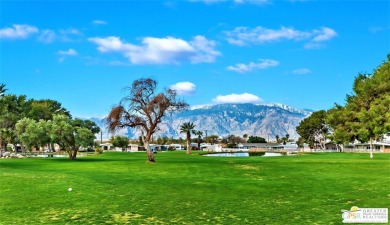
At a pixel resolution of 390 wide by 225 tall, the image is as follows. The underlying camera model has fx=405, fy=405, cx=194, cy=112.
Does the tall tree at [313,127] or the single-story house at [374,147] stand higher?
the tall tree at [313,127]

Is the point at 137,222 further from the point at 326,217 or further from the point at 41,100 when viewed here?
the point at 41,100

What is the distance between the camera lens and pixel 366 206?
Result: 55.8ft

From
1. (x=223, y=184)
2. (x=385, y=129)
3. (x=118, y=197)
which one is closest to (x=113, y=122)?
(x=223, y=184)

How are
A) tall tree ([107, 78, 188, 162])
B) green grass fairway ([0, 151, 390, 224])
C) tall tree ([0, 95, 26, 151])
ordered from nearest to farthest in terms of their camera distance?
green grass fairway ([0, 151, 390, 224])
tall tree ([107, 78, 188, 162])
tall tree ([0, 95, 26, 151])

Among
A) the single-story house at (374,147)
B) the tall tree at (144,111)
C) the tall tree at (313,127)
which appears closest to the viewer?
the tall tree at (144,111)

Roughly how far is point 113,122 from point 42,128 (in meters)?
15.7

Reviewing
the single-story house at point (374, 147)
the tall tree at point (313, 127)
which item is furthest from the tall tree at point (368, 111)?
the tall tree at point (313, 127)

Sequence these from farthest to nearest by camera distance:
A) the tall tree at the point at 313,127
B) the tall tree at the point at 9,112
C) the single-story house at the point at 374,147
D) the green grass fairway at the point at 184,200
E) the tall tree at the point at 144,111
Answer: the tall tree at the point at 313,127 < the single-story house at the point at 374,147 < the tall tree at the point at 9,112 < the tall tree at the point at 144,111 < the green grass fairway at the point at 184,200

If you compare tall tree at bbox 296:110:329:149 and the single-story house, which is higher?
tall tree at bbox 296:110:329:149

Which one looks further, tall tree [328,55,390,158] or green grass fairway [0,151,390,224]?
tall tree [328,55,390,158]

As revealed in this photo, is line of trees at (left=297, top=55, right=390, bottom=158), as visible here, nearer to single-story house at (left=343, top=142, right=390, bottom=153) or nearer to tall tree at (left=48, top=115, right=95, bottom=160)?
tall tree at (left=48, top=115, right=95, bottom=160)

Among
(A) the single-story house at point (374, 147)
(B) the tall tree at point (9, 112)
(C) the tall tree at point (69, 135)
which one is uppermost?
(B) the tall tree at point (9, 112)

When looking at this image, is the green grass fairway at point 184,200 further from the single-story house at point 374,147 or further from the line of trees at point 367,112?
the single-story house at point 374,147

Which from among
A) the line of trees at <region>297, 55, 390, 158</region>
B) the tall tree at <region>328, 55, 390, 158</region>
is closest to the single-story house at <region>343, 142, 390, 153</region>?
the line of trees at <region>297, 55, 390, 158</region>
